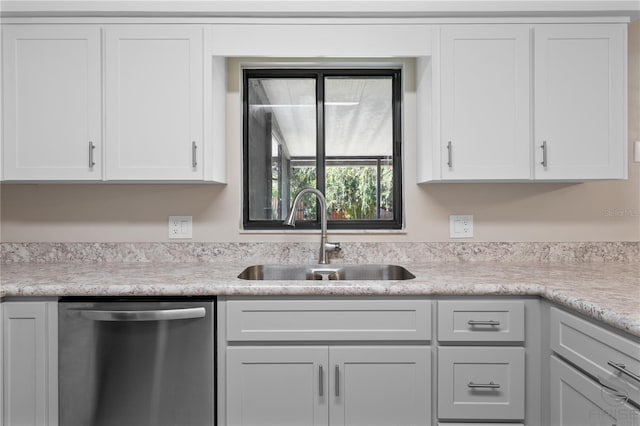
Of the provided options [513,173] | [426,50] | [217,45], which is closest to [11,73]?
[217,45]

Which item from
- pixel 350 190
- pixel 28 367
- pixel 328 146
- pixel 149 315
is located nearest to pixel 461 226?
pixel 350 190

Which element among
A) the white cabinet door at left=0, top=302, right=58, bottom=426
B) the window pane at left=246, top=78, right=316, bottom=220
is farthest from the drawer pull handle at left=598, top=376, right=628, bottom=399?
the white cabinet door at left=0, top=302, right=58, bottom=426

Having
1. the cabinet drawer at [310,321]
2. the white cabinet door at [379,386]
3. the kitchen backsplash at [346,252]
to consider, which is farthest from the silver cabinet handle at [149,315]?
the kitchen backsplash at [346,252]

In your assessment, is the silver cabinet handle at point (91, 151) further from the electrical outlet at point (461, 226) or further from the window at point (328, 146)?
the electrical outlet at point (461, 226)

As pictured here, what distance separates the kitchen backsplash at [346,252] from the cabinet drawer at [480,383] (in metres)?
0.68

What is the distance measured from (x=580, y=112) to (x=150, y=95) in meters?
1.97

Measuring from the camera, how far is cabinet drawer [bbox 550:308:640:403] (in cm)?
105

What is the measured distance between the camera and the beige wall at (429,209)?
2133 millimetres

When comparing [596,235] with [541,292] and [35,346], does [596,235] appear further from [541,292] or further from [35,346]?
[35,346]

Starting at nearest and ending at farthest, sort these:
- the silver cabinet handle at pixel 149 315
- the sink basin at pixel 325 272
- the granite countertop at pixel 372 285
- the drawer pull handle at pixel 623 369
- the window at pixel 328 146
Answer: the drawer pull handle at pixel 623 369
the granite countertop at pixel 372 285
the silver cabinet handle at pixel 149 315
the sink basin at pixel 325 272
the window at pixel 328 146

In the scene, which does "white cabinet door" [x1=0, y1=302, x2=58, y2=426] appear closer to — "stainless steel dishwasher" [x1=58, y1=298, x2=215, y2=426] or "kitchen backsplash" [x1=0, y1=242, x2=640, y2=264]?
"stainless steel dishwasher" [x1=58, y1=298, x2=215, y2=426]

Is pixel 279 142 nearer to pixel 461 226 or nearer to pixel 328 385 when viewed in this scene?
pixel 461 226

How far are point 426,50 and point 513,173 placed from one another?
0.70 metres

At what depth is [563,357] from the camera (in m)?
1.36
